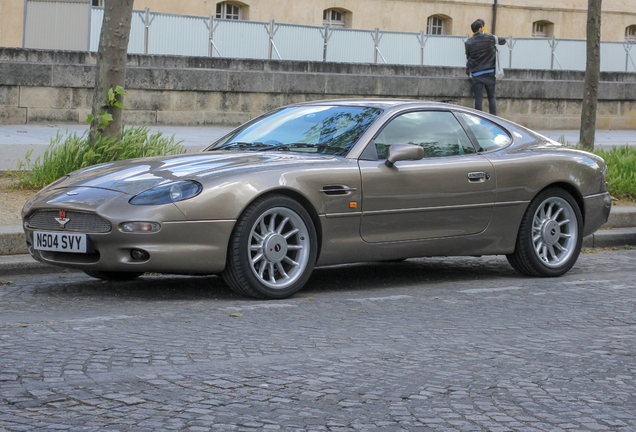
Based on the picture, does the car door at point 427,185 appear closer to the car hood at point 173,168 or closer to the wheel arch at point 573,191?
the car hood at point 173,168

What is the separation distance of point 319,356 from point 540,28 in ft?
156

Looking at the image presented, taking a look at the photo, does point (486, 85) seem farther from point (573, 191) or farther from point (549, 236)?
point (549, 236)

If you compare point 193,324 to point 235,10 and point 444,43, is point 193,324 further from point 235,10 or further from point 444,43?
point 235,10

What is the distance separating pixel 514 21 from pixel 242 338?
150ft

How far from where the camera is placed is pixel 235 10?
44844mm

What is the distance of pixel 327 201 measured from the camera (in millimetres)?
7965

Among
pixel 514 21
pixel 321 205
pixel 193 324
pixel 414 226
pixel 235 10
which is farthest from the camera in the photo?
pixel 514 21

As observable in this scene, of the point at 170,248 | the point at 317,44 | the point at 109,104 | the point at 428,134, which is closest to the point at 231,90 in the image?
the point at 109,104

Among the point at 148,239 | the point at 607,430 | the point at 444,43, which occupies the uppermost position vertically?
the point at 444,43

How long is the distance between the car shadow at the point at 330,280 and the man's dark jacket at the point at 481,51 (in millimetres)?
10349

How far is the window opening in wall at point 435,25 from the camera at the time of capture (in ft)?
161

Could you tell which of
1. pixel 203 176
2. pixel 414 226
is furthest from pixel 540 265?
pixel 203 176

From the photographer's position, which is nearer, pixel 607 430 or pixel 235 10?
pixel 607 430

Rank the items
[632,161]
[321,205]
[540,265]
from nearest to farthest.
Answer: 1. [321,205]
2. [540,265]
3. [632,161]
